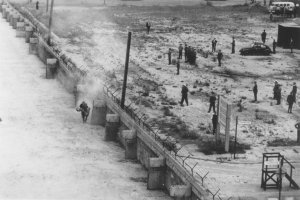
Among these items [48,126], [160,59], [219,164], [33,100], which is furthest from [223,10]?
[219,164]

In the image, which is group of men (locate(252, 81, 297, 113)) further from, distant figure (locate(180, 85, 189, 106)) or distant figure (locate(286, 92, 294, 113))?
distant figure (locate(180, 85, 189, 106))

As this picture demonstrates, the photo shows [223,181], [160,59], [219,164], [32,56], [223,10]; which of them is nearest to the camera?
[223,181]

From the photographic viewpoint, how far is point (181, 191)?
26188mm

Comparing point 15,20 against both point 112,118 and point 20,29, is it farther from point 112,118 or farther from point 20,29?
point 112,118

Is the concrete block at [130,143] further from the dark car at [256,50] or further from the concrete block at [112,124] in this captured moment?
the dark car at [256,50]

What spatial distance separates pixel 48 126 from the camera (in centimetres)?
3953

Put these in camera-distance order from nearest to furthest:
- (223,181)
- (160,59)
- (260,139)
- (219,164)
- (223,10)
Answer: (223,181) → (219,164) → (260,139) → (160,59) → (223,10)

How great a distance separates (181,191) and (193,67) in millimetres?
27500

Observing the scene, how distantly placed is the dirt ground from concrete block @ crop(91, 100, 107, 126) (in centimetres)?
202

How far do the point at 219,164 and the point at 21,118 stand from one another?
618 inches

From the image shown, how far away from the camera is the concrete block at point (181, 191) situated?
26.2 metres

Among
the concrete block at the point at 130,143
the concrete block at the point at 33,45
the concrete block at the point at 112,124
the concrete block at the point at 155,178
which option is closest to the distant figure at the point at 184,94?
the concrete block at the point at 112,124

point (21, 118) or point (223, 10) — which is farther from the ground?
point (223, 10)

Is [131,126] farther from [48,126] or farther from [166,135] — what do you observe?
[48,126]
